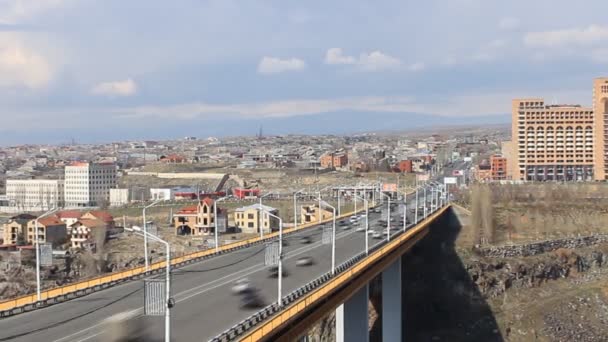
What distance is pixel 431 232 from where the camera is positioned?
5659 centimetres

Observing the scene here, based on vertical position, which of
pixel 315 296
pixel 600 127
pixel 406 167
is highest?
pixel 600 127

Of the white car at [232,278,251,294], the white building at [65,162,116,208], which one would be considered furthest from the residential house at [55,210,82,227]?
the white car at [232,278,251,294]

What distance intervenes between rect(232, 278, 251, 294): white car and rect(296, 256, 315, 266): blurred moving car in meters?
4.75

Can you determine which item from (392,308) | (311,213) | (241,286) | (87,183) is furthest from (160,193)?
(241,286)

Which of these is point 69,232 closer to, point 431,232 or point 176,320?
point 431,232

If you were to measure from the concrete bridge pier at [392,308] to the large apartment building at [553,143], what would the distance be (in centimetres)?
A: 5663

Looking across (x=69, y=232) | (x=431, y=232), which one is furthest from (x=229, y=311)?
(x=69, y=232)

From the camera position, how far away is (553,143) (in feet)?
307

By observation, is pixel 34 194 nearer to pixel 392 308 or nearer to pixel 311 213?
pixel 311 213

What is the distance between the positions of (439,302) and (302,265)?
20244 mm

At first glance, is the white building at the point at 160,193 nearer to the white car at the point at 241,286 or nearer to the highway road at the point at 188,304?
the highway road at the point at 188,304

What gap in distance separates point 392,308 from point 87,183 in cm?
7390

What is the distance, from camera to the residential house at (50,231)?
2446 inches

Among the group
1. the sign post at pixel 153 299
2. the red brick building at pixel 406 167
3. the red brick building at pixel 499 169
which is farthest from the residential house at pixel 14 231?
the red brick building at pixel 406 167
